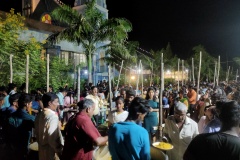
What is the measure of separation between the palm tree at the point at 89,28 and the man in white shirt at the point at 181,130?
1190 centimetres

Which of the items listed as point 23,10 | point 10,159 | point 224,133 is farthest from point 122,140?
point 23,10

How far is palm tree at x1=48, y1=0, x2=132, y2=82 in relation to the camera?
15578 millimetres

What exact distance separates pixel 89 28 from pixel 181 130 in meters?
12.8

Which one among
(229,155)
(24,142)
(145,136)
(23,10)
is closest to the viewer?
(229,155)

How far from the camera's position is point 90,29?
15.7 meters

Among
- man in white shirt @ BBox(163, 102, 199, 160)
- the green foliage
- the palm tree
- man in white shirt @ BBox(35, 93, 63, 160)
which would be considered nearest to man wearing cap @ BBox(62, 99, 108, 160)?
man in white shirt @ BBox(35, 93, 63, 160)

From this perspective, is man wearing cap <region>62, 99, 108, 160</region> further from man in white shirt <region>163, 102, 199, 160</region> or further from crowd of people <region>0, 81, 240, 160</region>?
man in white shirt <region>163, 102, 199, 160</region>

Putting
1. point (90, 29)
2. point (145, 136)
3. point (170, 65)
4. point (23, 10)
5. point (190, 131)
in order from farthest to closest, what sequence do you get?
point (23, 10) → point (170, 65) → point (90, 29) → point (190, 131) → point (145, 136)

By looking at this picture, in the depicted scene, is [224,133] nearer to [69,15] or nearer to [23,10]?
[69,15]

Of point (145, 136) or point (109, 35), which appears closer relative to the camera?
point (145, 136)

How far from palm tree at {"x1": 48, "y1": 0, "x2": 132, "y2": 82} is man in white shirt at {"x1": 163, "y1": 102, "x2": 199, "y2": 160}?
11.9 metres

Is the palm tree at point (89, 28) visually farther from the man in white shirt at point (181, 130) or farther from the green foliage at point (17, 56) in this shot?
the man in white shirt at point (181, 130)

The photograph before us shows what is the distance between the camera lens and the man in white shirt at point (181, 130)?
4109 mm

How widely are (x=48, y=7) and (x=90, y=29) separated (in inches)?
1087
